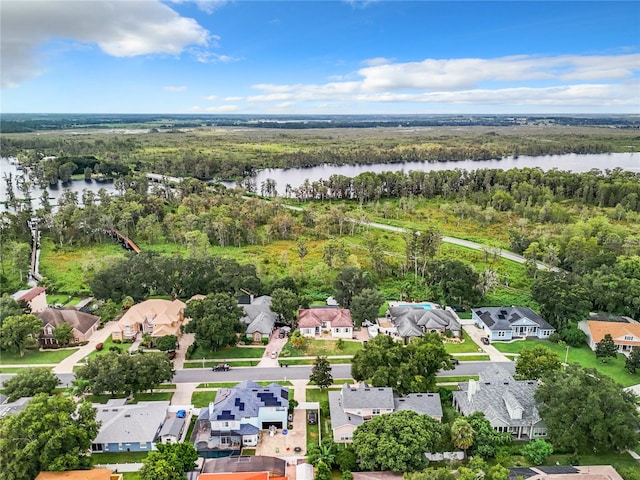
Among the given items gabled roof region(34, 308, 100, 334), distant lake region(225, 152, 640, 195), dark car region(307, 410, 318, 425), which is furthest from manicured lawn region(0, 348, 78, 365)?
distant lake region(225, 152, 640, 195)

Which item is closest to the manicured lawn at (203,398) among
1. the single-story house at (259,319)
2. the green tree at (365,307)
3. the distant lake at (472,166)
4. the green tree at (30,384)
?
the single-story house at (259,319)

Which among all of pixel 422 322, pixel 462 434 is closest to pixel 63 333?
pixel 422 322

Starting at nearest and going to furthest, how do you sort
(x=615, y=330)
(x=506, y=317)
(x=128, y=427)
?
(x=128, y=427), (x=615, y=330), (x=506, y=317)

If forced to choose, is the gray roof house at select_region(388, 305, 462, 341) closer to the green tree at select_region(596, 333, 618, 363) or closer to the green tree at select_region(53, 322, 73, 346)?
the green tree at select_region(596, 333, 618, 363)

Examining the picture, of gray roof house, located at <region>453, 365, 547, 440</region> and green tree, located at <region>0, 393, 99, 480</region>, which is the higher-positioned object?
green tree, located at <region>0, 393, 99, 480</region>

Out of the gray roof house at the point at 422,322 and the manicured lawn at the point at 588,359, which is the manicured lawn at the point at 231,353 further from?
the manicured lawn at the point at 588,359

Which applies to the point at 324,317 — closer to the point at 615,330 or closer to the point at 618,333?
the point at 615,330
